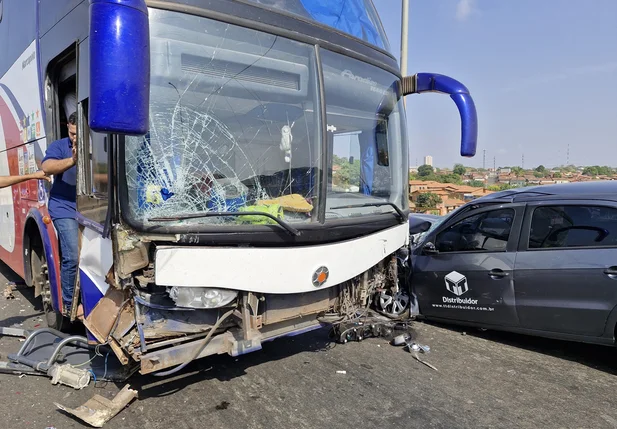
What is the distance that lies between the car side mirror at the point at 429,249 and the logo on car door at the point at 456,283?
349mm

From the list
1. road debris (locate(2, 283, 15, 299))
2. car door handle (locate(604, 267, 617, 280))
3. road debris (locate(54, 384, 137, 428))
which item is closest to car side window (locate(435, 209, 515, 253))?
car door handle (locate(604, 267, 617, 280))

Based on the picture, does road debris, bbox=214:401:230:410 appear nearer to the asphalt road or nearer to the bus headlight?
the asphalt road

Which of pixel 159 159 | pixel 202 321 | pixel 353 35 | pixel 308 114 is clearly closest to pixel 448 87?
pixel 353 35

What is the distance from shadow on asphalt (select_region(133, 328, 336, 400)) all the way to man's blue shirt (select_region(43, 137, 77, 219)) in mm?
1606

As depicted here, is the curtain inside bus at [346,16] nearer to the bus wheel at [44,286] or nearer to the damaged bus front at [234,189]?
the damaged bus front at [234,189]

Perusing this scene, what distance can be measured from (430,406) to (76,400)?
2.84m

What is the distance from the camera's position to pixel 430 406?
149 inches

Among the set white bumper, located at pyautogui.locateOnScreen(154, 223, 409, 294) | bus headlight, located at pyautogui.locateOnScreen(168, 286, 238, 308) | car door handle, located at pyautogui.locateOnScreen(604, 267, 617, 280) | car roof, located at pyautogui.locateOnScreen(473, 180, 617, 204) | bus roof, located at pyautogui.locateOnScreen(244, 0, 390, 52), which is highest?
bus roof, located at pyautogui.locateOnScreen(244, 0, 390, 52)

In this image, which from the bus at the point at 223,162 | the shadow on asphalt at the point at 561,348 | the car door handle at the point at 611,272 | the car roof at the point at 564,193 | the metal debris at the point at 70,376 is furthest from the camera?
the shadow on asphalt at the point at 561,348

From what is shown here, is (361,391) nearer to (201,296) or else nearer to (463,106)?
(201,296)

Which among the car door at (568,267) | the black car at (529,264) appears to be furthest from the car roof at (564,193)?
the car door at (568,267)

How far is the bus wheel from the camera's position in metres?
4.93

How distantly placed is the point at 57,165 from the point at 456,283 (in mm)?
4183

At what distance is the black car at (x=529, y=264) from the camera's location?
174 inches
